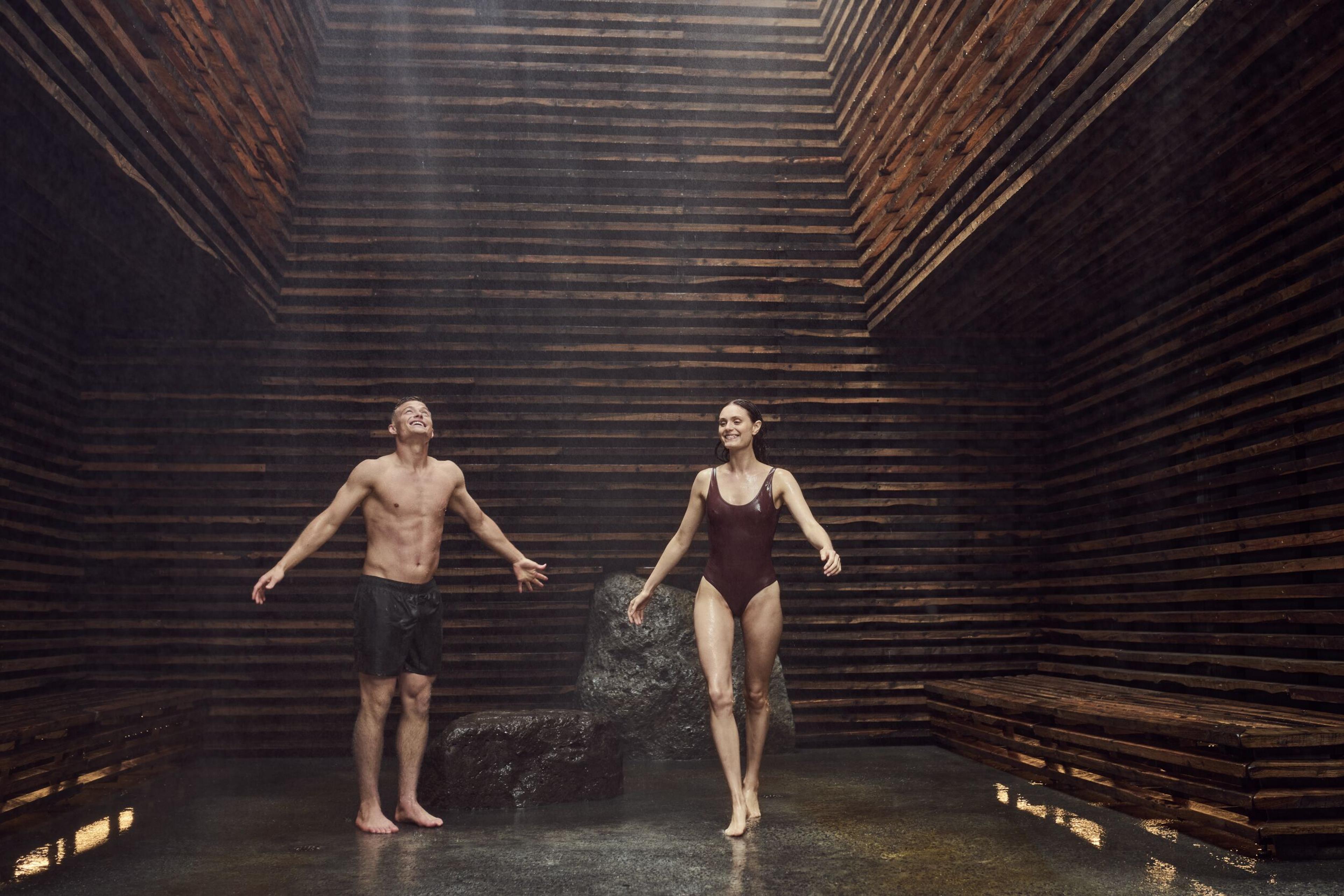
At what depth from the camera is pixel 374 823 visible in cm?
509

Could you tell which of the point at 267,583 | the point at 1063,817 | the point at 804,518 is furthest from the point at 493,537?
the point at 1063,817

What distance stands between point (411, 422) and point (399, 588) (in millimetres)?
882

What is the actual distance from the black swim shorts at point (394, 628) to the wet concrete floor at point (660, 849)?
822 millimetres

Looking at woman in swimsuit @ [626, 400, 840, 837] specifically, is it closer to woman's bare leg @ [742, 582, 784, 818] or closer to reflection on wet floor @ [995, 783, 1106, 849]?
woman's bare leg @ [742, 582, 784, 818]

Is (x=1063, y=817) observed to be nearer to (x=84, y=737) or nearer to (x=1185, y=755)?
(x=1185, y=755)

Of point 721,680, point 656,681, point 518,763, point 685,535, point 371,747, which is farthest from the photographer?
point 656,681

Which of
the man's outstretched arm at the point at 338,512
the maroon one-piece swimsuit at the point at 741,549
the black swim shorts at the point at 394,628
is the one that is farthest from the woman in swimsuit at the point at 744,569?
the man's outstretched arm at the point at 338,512

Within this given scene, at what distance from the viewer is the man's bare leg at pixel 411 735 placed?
210 inches

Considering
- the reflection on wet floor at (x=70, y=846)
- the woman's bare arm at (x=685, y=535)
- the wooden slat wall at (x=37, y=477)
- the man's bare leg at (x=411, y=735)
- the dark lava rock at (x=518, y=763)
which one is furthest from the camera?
the wooden slat wall at (x=37, y=477)

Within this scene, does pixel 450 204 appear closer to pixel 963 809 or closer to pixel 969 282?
pixel 969 282

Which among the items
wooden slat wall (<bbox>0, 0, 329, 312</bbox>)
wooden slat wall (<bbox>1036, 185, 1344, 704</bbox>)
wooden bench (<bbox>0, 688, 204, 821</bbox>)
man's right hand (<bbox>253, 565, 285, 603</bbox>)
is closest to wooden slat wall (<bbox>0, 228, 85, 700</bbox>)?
wooden bench (<bbox>0, 688, 204, 821</bbox>)

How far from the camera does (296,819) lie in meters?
5.43

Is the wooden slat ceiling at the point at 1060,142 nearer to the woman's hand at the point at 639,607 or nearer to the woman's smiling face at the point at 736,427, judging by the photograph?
the woman's smiling face at the point at 736,427

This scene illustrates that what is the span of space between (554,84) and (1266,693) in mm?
6832
